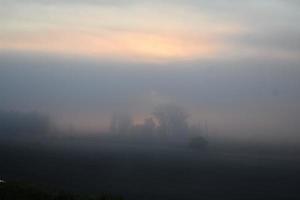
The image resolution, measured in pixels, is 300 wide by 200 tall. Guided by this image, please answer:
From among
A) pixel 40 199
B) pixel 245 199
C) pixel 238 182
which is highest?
pixel 238 182

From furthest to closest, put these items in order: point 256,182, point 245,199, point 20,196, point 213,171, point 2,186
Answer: point 213,171 → point 256,182 → point 245,199 → point 2,186 → point 20,196

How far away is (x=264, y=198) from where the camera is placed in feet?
369

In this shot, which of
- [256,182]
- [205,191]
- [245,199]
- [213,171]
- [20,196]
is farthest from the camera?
[213,171]

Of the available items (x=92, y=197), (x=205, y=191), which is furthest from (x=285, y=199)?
(x=92, y=197)

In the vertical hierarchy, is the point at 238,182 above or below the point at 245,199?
above

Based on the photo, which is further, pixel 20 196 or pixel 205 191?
pixel 205 191

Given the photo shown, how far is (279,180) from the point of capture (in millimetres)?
166500

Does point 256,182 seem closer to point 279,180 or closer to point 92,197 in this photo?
point 279,180

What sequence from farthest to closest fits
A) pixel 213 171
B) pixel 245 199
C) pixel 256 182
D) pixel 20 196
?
pixel 213 171
pixel 256 182
pixel 245 199
pixel 20 196

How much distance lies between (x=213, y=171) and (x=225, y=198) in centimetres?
8956

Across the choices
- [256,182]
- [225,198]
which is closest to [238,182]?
[256,182]

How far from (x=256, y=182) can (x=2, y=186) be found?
14036 centimetres

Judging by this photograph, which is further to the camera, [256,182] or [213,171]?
[213,171]

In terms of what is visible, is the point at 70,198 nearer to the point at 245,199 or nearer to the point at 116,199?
the point at 116,199
